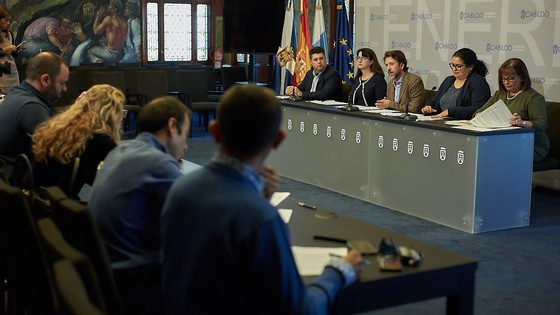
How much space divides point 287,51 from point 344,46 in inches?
31.3

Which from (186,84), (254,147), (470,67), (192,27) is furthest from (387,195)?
(192,27)

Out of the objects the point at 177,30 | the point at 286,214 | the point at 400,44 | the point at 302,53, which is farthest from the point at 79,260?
the point at 177,30

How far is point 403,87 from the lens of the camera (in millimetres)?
7688

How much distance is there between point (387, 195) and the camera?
271 inches

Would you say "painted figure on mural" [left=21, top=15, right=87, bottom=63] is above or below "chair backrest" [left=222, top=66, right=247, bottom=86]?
above

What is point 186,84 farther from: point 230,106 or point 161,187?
point 230,106

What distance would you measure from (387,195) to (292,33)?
472 cm

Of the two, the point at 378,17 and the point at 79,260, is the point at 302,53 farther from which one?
the point at 79,260

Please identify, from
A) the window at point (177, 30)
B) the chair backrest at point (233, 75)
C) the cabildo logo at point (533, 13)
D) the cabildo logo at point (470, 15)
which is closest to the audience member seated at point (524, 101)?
the cabildo logo at point (533, 13)

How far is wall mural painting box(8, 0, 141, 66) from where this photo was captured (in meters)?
13.6

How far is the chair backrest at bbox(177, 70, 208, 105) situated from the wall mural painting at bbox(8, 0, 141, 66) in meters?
2.78

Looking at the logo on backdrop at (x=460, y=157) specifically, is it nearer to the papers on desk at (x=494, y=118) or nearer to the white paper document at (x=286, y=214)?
the papers on desk at (x=494, y=118)

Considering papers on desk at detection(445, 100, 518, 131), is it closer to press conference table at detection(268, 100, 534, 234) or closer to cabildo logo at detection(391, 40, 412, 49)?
press conference table at detection(268, 100, 534, 234)

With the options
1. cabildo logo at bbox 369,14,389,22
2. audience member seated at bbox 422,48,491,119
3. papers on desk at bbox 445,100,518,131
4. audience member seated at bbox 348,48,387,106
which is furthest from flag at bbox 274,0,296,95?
papers on desk at bbox 445,100,518,131
